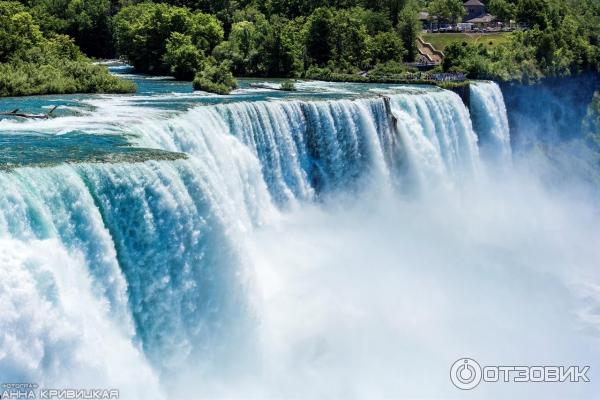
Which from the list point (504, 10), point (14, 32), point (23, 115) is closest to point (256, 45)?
point (14, 32)

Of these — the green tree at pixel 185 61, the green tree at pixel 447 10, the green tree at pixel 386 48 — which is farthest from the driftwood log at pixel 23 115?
the green tree at pixel 447 10

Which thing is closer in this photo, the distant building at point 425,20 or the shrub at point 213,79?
the shrub at point 213,79

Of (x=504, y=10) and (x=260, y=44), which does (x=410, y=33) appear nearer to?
(x=260, y=44)

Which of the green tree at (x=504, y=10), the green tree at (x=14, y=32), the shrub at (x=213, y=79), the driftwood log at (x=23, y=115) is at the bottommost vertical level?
the shrub at (x=213, y=79)

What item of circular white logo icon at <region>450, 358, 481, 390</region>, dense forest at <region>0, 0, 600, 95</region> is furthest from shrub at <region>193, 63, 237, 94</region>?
circular white logo icon at <region>450, 358, 481, 390</region>

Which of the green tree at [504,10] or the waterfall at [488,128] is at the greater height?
the green tree at [504,10]

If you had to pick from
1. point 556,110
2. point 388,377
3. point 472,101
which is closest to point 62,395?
point 388,377

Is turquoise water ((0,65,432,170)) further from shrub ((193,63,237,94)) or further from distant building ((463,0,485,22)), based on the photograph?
distant building ((463,0,485,22))

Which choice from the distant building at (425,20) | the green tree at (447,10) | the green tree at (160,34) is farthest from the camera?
the distant building at (425,20)

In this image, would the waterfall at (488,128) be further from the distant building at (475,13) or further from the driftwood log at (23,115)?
the distant building at (475,13)
